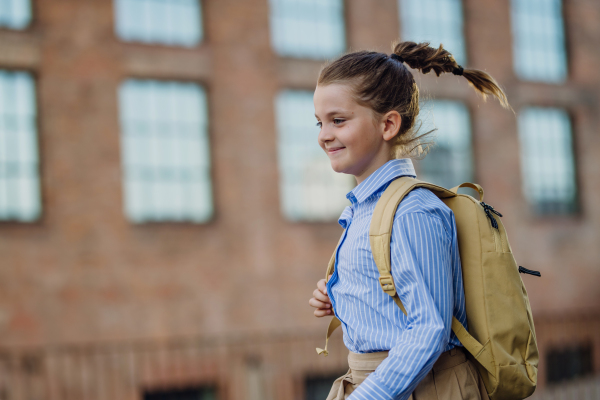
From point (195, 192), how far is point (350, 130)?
34.8 ft

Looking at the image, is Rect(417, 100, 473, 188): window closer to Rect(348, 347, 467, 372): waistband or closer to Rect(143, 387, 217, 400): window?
Rect(143, 387, 217, 400): window

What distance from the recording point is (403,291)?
5.59ft

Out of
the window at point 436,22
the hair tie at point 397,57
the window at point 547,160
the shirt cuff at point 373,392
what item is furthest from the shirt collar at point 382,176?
the window at point 547,160

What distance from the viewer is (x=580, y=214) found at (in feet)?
52.3

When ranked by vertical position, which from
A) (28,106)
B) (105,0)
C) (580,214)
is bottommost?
(580,214)

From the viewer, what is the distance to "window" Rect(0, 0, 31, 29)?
11.1m

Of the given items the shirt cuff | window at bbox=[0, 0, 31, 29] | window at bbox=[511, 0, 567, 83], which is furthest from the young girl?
window at bbox=[511, 0, 567, 83]

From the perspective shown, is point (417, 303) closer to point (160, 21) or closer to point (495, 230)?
point (495, 230)

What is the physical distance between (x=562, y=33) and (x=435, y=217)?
16815mm

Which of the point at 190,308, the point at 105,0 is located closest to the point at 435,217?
the point at 190,308

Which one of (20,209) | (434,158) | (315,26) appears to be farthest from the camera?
(434,158)

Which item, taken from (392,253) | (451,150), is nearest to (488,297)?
(392,253)

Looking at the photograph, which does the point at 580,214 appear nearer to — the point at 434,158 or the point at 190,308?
the point at 434,158

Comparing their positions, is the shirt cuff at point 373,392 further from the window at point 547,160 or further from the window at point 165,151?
the window at point 547,160
